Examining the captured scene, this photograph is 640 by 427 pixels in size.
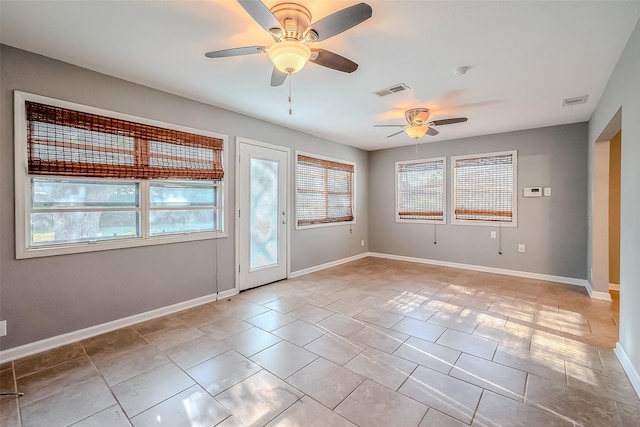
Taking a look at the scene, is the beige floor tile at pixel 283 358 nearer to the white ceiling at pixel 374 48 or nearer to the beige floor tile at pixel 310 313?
the beige floor tile at pixel 310 313

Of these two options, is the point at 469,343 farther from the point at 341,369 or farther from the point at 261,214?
the point at 261,214

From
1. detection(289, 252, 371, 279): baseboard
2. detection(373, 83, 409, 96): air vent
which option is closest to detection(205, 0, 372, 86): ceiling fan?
detection(373, 83, 409, 96): air vent

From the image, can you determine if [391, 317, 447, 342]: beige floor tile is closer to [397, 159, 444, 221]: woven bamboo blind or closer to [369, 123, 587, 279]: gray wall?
[369, 123, 587, 279]: gray wall

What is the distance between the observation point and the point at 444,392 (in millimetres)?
1943

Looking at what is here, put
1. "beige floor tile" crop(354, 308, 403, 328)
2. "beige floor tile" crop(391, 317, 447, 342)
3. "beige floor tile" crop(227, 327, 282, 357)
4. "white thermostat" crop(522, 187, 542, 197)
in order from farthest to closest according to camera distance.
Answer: "white thermostat" crop(522, 187, 542, 197)
"beige floor tile" crop(354, 308, 403, 328)
"beige floor tile" crop(391, 317, 447, 342)
"beige floor tile" crop(227, 327, 282, 357)

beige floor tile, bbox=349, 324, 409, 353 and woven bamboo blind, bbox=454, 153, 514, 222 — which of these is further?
woven bamboo blind, bbox=454, 153, 514, 222

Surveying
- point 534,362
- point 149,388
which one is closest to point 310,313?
point 149,388

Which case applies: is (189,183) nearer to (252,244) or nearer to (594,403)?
(252,244)

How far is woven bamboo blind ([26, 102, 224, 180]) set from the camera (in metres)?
2.52

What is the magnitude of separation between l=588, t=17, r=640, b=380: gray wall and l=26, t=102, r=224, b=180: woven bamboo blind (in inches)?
159

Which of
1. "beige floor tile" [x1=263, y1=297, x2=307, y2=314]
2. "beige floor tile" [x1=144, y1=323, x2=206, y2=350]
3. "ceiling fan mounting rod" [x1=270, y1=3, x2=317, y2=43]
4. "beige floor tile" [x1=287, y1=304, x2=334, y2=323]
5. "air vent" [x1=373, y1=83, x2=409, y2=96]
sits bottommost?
"beige floor tile" [x1=144, y1=323, x2=206, y2=350]

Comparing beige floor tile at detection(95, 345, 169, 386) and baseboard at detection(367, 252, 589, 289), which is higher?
baseboard at detection(367, 252, 589, 289)

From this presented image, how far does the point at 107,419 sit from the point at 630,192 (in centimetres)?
389

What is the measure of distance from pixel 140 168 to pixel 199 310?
176 cm
